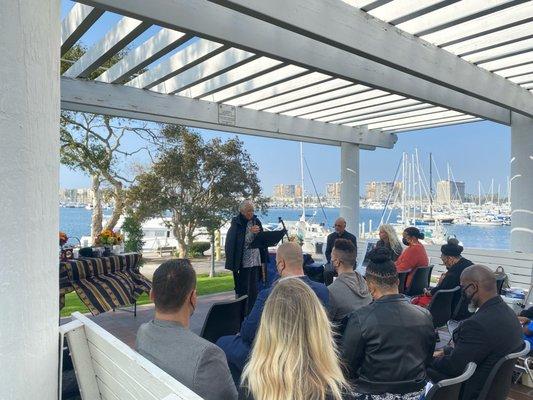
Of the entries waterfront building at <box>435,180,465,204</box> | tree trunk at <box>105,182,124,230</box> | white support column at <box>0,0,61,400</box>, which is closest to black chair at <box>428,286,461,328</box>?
white support column at <box>0,0,61,400</box>

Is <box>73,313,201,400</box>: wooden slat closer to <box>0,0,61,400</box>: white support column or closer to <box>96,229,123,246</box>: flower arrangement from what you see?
<box>0,0,61,400</box>: white support column

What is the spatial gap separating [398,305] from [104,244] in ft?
15.0

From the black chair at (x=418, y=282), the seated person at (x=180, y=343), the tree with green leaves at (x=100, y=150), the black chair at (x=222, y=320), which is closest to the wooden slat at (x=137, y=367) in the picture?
the seated person at (x=180, y=343)

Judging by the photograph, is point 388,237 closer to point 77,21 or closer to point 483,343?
point 483,343

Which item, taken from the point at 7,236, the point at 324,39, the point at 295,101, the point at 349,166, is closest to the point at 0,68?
the point at 7,236

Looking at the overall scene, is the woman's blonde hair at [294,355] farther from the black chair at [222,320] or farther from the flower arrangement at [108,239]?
the flower arrangement at [108,239]

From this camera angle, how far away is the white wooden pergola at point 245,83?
5.29 feet

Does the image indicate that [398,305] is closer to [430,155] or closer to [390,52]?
[390,52]

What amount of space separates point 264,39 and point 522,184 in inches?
228

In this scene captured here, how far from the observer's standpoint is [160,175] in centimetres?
908

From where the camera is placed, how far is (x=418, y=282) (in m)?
5.19

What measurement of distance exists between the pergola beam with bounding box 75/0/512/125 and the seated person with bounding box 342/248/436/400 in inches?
107

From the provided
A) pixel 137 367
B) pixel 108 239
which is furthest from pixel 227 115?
pixel 137 367

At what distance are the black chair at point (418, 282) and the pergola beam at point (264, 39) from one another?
2.30 metres
